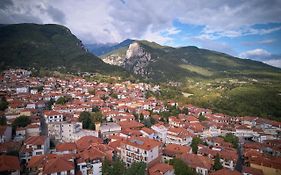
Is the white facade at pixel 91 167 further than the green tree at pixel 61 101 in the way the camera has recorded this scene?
No

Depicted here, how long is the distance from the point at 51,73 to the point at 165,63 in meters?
95.9

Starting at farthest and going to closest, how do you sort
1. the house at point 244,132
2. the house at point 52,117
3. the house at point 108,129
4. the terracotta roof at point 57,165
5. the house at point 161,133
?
the house at point 244,132, the house at point 161,133, the house at point 52,117, the house at point 108,129, the terracotta roof at point 57,165

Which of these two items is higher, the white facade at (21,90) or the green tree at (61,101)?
the white facade at (21,90)

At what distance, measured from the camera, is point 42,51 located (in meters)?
108

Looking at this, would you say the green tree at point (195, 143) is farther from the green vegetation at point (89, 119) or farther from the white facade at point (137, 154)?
the green vegetation at point (89, 119)

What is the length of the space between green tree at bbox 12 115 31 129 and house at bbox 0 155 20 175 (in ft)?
35.9

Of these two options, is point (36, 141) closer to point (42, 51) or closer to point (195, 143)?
point (195, 143)

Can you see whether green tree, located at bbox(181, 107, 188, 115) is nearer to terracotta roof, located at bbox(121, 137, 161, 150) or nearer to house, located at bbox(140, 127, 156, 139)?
house, located at bbox(140, 127, 156, 139)

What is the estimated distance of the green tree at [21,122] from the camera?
35.6m

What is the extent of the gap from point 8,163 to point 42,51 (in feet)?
300

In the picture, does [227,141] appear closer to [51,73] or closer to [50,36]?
[51,73]

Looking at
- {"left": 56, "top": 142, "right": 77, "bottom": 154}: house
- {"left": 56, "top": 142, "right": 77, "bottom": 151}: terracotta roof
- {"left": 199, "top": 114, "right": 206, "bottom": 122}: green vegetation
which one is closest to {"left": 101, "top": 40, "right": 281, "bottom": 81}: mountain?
{"left": 199, "top": 114, "right": 206, "bottom": 122}: green vegetation

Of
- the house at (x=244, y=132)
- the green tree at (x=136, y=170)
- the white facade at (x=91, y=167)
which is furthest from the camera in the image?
the house at (x=244, y=132)

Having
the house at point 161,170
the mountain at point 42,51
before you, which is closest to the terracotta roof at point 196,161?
the house at point 161,170
